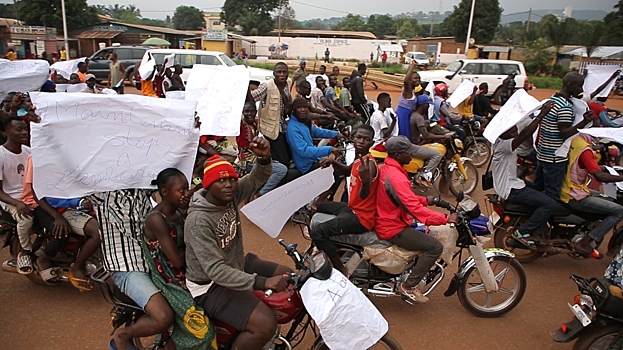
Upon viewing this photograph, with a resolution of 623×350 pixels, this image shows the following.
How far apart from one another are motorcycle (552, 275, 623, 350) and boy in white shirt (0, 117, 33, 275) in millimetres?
4441

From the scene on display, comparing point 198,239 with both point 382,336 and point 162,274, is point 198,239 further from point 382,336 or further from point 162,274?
point 382,336

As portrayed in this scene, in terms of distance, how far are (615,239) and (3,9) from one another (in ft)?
248

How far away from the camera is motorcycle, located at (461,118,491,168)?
7.98 m

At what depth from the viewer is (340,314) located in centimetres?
245

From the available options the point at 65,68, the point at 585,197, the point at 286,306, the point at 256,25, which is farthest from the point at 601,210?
the point at 256,25

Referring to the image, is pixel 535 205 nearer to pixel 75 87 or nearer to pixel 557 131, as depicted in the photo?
pixel 557 131

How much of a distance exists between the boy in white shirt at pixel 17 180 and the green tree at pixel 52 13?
4243 cm

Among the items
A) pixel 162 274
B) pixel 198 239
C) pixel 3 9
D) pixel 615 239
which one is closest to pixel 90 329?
pixel 162 274

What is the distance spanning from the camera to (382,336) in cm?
257

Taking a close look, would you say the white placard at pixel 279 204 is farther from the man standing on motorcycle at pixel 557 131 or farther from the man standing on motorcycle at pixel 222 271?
the man standing on motorcycle at pixel 557 131

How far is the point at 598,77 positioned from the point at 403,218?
193 inches

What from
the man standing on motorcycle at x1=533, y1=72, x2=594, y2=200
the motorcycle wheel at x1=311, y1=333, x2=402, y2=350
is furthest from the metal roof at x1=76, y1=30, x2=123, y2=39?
the motorcycle wheel at x1=311, y1=333, x2=402, y2=350

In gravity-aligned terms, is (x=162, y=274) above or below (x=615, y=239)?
above

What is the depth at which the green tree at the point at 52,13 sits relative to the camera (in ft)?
128
